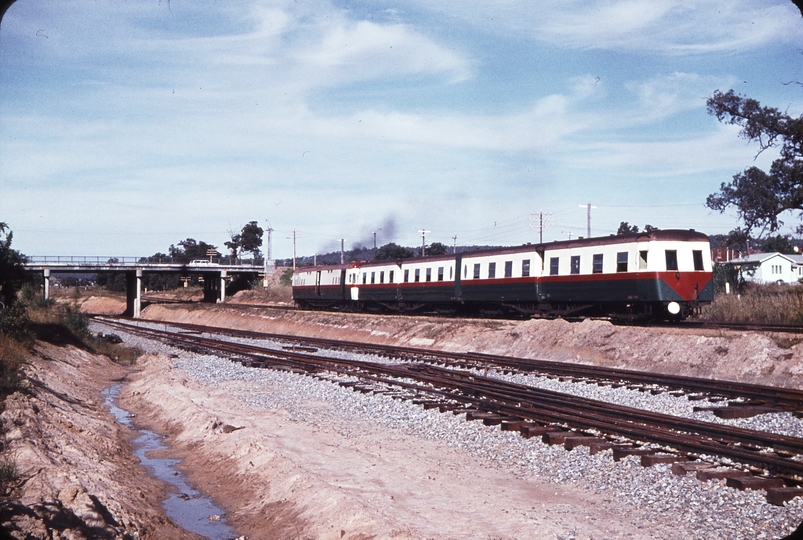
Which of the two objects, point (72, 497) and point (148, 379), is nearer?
point (72, 497)

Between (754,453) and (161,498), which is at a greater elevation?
(754,453)

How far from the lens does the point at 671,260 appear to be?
22469 millimetres

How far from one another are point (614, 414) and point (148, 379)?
13926 mm

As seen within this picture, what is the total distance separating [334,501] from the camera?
8.04 m

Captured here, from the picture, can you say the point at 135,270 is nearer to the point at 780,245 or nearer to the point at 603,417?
the point at 603,417

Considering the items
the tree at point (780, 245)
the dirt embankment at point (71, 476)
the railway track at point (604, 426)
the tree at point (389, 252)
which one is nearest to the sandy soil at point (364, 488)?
the dirt embankment at point (71, 476)

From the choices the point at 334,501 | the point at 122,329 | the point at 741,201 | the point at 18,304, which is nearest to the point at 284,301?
the point at 122,329

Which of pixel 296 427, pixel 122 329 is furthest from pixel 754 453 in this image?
pixel 122 329

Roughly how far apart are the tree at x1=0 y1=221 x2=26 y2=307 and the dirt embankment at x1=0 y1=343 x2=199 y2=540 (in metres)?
7.75

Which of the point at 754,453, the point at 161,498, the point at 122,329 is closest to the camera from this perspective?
the point at 754,453

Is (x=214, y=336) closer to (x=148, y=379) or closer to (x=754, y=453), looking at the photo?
(x=148, y=379)

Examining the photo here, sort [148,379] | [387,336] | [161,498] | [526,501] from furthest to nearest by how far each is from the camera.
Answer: [387,336]
[148,379]
[161,498]
[526,501]

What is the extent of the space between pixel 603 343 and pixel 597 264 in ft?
11.4

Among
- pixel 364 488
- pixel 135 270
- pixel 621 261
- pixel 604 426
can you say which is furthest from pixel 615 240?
pixel 135 270
